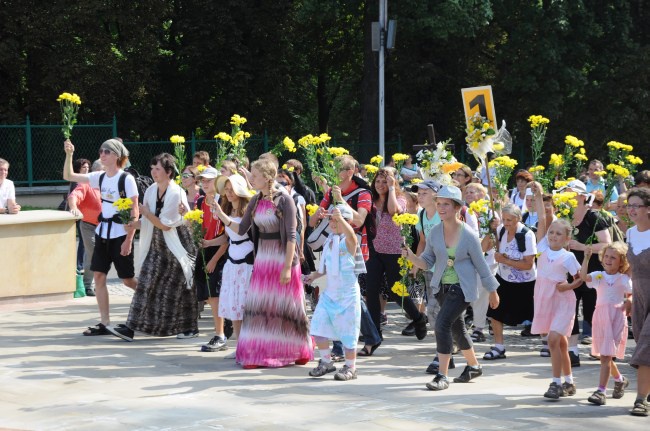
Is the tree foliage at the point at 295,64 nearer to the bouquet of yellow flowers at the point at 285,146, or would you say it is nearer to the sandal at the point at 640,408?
the bouquet of yellow flowers at the point at 285,146

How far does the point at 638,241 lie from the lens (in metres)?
8.22

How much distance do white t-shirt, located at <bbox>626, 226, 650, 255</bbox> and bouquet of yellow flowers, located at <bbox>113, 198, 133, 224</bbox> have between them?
202 inches

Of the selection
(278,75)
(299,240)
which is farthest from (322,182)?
(278,75)

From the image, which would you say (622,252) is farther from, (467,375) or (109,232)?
(109,232)

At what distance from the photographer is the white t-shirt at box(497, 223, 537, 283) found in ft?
35.8

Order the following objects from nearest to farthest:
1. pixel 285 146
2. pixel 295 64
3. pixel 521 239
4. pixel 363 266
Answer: pixel 363 266, pixel 521 239, pixel 285 146, pixel 295 64

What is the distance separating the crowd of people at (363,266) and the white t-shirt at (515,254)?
0.01 m

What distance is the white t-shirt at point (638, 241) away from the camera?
321 inches

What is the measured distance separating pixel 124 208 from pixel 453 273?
12.4ft

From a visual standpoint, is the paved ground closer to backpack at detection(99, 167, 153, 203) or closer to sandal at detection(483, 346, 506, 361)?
sandal at detection(483, 346, 506, 361)

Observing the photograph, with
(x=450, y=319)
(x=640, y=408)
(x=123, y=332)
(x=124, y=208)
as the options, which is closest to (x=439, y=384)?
(x=450, y=319)

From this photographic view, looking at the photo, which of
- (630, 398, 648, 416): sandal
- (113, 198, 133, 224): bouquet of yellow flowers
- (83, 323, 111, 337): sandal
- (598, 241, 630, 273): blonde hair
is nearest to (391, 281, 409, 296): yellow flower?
(598, 241, 630, 273): blonde hair

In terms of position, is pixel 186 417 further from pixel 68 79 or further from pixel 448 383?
pixel 68 79

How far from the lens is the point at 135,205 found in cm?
1139
